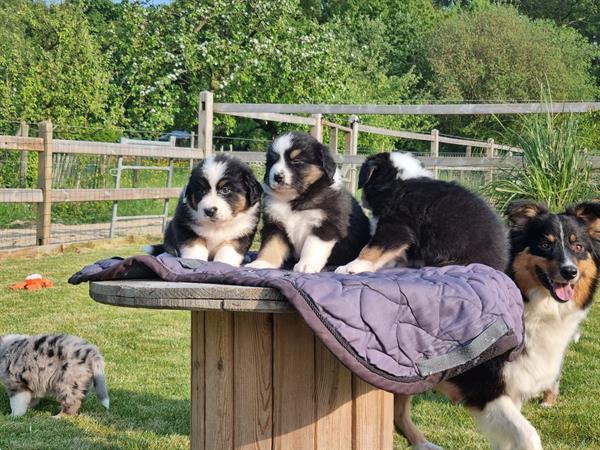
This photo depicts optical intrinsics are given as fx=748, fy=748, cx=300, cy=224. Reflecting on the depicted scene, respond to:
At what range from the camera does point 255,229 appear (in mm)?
4234

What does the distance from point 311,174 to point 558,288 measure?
160 centimetres

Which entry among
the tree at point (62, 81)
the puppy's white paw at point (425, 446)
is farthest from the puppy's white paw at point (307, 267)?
the tree at point (62, 81)

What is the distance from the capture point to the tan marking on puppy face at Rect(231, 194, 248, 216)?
3996 millimetres

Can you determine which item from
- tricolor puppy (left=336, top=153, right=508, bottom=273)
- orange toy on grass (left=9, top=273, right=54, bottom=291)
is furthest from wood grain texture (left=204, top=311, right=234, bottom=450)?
orange toy on grass (left=9, top=273, right=54, bottom=291)

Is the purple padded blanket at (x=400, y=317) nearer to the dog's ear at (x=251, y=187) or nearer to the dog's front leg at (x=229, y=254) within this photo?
the dog's front leg at (x=229, y=254)

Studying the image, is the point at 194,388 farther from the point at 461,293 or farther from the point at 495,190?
the point at 495,190

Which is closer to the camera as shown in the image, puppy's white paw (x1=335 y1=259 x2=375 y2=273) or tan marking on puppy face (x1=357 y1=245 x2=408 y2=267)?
puppy's white paw (x1=335 y1=259 x2=375 y2=273)

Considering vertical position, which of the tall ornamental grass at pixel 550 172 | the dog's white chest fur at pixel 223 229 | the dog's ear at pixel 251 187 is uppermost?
the tall ornamental grass at pixel 550 172

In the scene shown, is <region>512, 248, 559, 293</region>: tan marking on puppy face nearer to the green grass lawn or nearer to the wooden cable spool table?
the green grass lawn

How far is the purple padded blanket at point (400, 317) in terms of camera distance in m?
2.64

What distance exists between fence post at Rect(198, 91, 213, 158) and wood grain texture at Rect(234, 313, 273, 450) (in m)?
8.88

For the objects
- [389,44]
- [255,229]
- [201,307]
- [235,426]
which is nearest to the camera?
[201,307]

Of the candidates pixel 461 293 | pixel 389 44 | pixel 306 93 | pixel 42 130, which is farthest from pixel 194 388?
pixel 389 44

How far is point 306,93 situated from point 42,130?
12.1 meters
